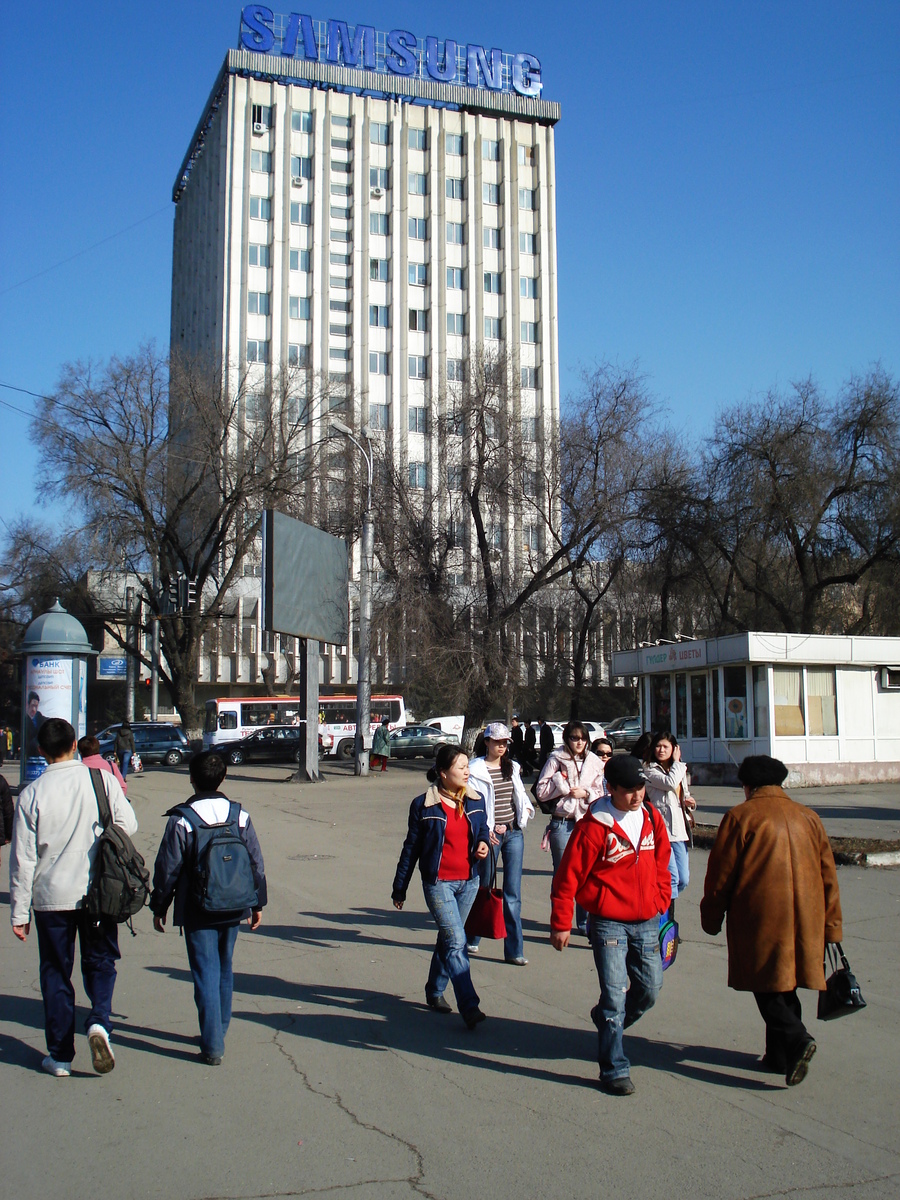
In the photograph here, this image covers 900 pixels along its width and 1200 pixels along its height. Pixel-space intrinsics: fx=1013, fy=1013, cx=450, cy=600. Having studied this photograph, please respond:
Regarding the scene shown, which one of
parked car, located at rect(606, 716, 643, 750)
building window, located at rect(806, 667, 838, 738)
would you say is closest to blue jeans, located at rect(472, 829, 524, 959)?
building window, located at rect(806, 667, 838, 738)

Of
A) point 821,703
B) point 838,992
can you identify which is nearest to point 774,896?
point 838,992

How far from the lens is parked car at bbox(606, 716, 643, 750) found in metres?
43.3

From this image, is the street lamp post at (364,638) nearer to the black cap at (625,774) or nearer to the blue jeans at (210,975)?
the blue jeans at (210,975)

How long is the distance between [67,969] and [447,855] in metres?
2.14

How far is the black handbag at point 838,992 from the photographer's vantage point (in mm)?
4699

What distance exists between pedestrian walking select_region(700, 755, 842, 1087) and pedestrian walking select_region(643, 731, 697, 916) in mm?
3247

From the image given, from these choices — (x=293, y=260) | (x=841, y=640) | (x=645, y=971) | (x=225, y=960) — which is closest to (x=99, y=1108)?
(x=225, y=960)

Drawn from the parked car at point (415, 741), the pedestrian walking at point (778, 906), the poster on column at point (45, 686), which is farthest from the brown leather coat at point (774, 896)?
the parked car at point (415, 741)

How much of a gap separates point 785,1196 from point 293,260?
2663 inches

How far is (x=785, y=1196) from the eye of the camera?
12.4 feet

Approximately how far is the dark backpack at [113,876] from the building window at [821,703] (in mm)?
21521

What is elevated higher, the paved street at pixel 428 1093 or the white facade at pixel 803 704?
the white facade at pixel 803 704

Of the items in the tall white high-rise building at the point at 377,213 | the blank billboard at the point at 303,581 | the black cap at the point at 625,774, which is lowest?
the black cap at the point at 625,774

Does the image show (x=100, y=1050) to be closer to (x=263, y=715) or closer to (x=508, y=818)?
(x=508, y=818)
